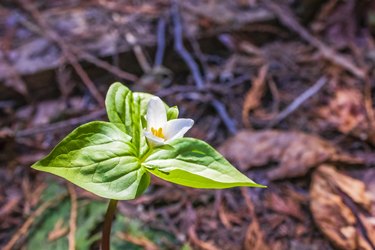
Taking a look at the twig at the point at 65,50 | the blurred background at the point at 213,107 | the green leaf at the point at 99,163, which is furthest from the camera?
the twig at the point at 65,50

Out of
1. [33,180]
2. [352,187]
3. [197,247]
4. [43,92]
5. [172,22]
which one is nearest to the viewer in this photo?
[197,247]

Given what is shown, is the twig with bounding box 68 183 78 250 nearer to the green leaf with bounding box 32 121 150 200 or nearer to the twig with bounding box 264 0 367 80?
the green leaf with bounding box 32 121 150 200

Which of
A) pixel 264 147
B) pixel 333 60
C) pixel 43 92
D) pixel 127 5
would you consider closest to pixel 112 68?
pixel 43 92

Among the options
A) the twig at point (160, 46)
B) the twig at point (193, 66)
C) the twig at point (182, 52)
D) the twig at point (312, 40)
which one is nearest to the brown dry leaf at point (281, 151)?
the twig at point (193, 66)

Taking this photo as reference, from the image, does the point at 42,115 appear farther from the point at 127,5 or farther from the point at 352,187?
the point at 352,187

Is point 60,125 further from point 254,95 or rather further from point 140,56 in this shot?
point 254,95

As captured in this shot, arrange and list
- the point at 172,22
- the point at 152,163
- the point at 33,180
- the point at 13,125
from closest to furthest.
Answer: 1. the point at 152,163
2. the point at 33,180
3. the point at 13,125
4. the point at 172,22

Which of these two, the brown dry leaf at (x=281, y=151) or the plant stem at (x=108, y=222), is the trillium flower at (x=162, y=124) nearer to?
the plant stem at (x=108, y=222)

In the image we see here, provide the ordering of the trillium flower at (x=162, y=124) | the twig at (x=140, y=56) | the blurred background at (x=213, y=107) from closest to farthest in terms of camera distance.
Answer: the trillium flower at (x=162, y=124)
the blurred background at (x=213, y=107)
the twig at (x=140, y=56)
